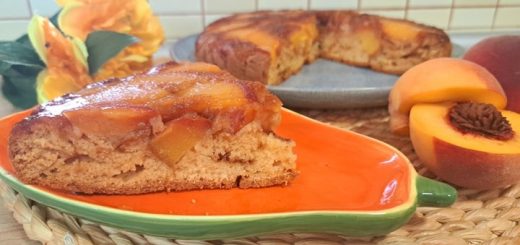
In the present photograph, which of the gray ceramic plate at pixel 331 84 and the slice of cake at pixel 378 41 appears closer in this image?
the gray ceramic plate at pixel 331 84

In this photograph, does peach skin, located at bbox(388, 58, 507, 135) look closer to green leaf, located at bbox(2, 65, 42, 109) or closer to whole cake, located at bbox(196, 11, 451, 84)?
whole cake, located at bbox(196, 11, 451, 84)

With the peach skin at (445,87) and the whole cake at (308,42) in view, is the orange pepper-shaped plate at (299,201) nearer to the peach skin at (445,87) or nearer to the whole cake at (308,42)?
the peach skin at (445,87)

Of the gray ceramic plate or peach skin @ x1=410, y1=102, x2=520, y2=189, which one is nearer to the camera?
peach skin @ x1=410, y1=102, x2=520, y2=189

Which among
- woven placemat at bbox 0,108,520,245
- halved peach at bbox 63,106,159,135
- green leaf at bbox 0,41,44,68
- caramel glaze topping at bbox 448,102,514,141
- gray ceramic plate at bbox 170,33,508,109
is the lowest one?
woven placemat at bbox 0,108,520,245

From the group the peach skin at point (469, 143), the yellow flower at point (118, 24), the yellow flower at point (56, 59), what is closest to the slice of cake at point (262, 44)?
the yellow flower at point (118, 24)

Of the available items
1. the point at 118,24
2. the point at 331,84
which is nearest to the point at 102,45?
the point at 118,24

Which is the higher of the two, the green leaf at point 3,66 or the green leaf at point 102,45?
the green leaf at point 102,45

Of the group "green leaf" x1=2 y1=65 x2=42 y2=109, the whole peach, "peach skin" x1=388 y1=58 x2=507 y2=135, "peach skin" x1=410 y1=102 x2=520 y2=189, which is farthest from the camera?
"green leaf" x1=2 y1=65 x2=42 y2=109

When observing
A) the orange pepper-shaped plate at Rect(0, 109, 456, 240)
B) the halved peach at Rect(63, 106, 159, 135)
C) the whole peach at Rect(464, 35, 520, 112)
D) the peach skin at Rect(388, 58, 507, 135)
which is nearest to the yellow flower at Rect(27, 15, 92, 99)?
the orange pepper-shaped plate at Rect(0, 109, 456, 240)

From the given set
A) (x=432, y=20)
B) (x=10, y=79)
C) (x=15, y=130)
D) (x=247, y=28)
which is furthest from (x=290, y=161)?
(x=432, y=20)
